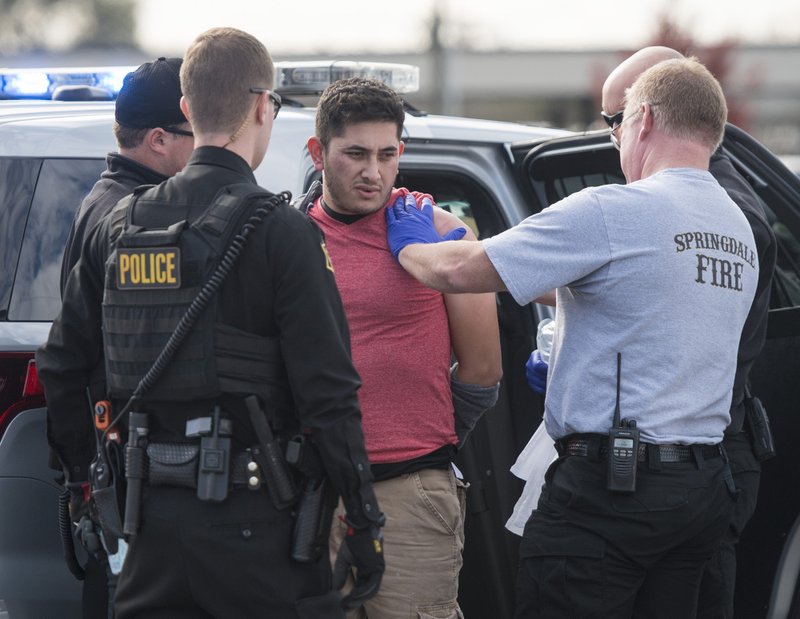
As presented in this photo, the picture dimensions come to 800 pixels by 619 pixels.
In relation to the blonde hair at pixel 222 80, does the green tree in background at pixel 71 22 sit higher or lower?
lower

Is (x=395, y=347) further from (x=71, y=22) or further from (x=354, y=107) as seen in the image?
(x=71, y=22)

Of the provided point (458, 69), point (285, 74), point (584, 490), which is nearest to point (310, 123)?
point (285, 74)

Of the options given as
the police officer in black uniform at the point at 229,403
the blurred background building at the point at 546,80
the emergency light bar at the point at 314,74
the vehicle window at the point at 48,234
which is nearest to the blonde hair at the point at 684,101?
the police officer in black uniform at the point at 229,403

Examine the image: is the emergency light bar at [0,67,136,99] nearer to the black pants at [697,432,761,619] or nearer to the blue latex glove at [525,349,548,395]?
the blue latex glove at [525,349,548,395]

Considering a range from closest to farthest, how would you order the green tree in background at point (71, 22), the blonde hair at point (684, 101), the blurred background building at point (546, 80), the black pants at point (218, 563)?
the black pants at point (218, 563)
the blonde hair at point (684, 101)
the blurred background building at point (546, 80)
the green tree in background at point (71, 22)

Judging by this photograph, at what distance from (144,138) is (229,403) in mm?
931

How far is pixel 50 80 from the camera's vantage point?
423cm

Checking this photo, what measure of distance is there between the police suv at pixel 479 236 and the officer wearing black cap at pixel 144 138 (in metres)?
0.17

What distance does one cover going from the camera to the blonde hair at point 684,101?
292 cm

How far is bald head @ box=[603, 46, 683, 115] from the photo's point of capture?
11.3 feet

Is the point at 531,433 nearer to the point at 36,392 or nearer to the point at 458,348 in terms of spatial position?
the point at 458,348

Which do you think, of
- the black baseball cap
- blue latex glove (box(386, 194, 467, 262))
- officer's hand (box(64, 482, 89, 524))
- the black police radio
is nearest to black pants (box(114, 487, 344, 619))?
officer's hand (box(64, 482, 89, 524))

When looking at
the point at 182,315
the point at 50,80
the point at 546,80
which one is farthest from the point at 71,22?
the point at 182,315

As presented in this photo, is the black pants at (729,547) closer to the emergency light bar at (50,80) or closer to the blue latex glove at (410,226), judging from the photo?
the blue latex glove at (410,226)
